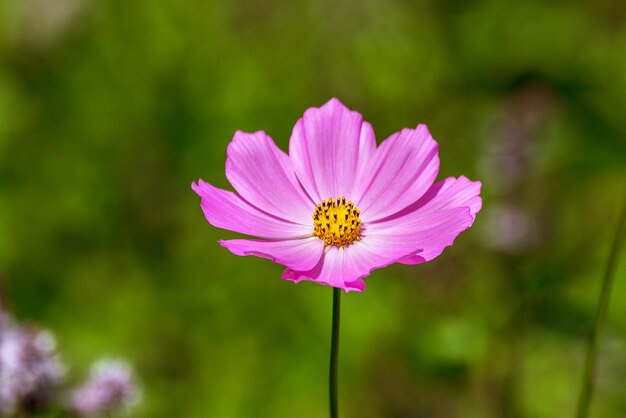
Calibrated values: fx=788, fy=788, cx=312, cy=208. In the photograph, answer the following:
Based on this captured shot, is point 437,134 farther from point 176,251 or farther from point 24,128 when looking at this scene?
point 24,128

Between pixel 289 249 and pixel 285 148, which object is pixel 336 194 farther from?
pixel 285 148

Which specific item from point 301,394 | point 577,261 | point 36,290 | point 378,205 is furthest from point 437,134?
point 378,205

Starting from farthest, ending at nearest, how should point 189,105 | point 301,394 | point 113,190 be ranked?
point 189,105
point 113,190
point 301,394

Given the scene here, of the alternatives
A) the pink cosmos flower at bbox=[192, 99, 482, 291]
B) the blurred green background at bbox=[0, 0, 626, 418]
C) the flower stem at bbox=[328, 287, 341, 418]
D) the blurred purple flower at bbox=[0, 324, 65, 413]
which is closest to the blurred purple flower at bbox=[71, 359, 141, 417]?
the blurred purple flower at bbox=[0, 324, 65, 413]

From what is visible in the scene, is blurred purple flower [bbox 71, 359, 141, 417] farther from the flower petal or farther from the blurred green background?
the blurred green background

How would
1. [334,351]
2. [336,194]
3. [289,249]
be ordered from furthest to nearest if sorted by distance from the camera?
1. [336,194]
2. [289,249]
3. [334,351]

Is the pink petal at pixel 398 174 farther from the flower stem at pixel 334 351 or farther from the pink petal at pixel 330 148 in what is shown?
the flower stem at pixel 334 351

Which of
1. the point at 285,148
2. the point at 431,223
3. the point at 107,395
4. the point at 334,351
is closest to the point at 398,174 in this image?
the point at 431,223
